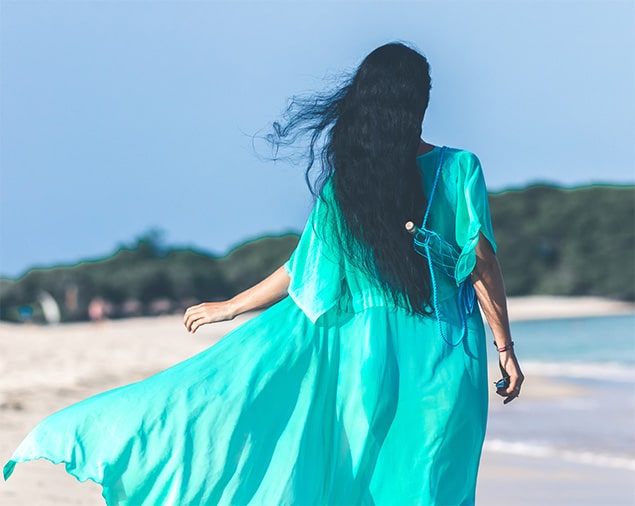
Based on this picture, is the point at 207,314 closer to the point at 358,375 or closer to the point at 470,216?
the point at 358,375

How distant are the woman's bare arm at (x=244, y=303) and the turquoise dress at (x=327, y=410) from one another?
63 millimetres

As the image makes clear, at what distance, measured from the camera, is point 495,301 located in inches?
117

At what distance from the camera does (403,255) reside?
2.92 m

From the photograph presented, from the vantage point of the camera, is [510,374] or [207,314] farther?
[207,314]

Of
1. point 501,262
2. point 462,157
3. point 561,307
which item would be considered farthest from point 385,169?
point 501,262

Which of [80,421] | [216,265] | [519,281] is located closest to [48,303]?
[216,265]

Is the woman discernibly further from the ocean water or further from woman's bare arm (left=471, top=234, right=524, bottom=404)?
the ocean water

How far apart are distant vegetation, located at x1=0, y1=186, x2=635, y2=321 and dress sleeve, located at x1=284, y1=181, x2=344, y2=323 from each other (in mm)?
37277

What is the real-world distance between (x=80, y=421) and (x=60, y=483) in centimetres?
214

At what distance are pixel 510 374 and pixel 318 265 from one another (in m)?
0.61

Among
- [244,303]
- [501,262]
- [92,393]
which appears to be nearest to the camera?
[244,303]

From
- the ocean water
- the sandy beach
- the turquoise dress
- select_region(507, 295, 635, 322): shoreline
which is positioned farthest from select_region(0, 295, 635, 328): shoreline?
the turquoise dress

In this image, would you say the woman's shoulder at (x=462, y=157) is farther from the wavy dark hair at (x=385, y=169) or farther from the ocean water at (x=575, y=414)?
the ocean water at (x=575, y=414)

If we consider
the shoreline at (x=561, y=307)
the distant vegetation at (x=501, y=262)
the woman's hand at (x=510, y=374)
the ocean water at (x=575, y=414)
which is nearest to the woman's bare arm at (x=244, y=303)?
the woman's hand at (x=510, y=374)
